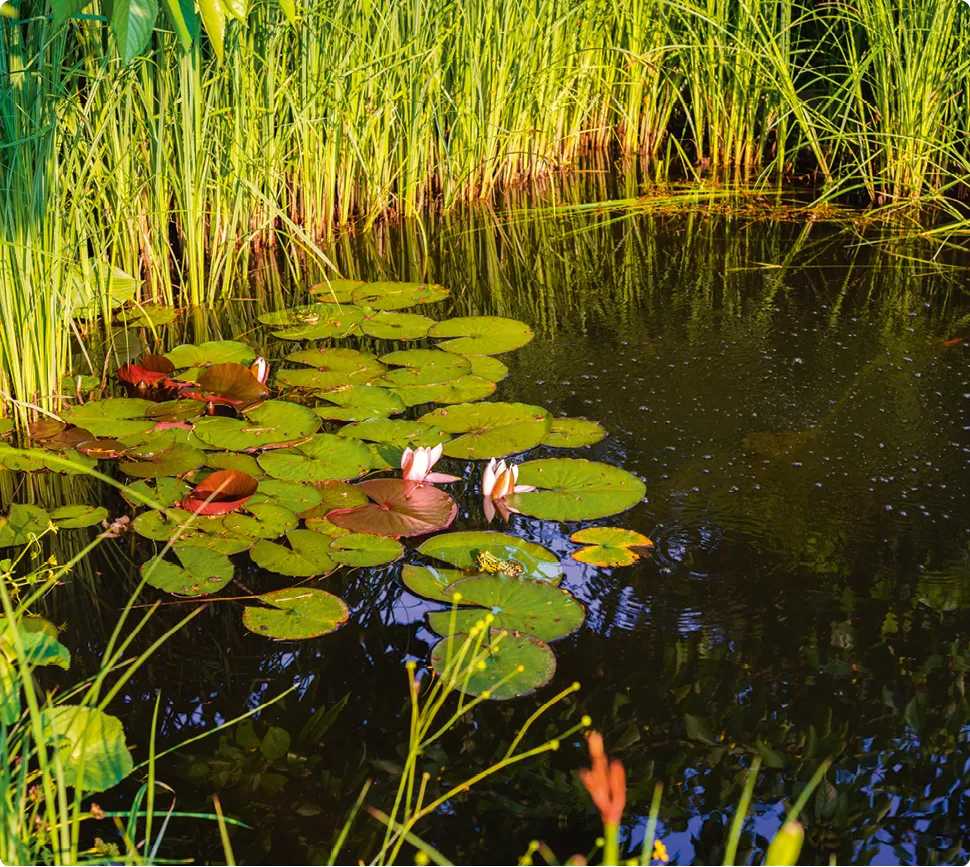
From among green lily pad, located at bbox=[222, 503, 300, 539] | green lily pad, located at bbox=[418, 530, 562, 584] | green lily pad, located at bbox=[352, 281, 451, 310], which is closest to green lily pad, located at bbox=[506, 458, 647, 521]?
green lily pad, located at bbox=[418, 530, 562, 584]

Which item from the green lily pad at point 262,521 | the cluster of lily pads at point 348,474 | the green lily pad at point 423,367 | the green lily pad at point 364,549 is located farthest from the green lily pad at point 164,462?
the green lily pad at point 423,367

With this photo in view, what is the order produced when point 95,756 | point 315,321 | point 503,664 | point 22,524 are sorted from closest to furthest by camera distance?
point 95,756 < point 503,664 < point 22,524 < point 315,321

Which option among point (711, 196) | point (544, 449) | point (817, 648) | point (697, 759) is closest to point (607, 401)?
point (544, 449)

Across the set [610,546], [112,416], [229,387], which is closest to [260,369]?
[229,387]

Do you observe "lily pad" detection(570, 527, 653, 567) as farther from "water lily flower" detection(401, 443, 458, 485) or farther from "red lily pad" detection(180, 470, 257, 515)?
"red lily pad" detection(180, 470, 257, 515)

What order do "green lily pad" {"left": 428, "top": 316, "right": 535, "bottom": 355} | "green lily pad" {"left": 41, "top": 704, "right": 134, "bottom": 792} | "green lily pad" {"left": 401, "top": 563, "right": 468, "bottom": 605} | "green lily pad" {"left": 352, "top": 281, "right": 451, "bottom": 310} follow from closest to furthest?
"green lily pad" {"left": 41, "top": 704, "right": 134, "bottom": 792} < "green lily pad" {"left": 401, "top": 563, "right": 468, "bottom": 605} < "green lily pad" {"left": 428, "top": 316, "right": 535, "bottom": 355} < "green lily pad" {"left": 352, "top": 281, "right": 451, "bottom": 310}

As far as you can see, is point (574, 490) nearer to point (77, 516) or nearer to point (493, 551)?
point (493, 551)

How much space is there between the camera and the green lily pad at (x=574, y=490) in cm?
212

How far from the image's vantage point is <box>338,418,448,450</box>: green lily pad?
7.84ft

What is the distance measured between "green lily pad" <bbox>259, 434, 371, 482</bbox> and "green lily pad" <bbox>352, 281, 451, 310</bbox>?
1.01 m

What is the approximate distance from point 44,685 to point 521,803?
2.68 feet

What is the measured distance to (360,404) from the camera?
8.38ft

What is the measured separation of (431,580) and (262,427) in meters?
0.74

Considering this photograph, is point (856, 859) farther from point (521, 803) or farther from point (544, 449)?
point (544, 449)
